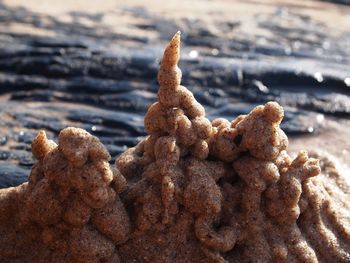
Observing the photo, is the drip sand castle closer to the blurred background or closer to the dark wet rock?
the dark wet rock

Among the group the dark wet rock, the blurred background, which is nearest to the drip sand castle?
the dark wet rock

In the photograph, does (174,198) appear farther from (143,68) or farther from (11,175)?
(143,68)

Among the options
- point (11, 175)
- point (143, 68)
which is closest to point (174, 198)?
point (11, 175)

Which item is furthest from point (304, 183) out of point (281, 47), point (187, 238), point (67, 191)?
point (281, 47)

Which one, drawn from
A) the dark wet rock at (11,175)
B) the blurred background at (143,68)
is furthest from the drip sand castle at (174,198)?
the blurred background at (143,68)

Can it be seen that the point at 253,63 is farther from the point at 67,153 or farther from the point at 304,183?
the point at 67,153

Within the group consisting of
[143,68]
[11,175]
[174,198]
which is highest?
[174,198]
